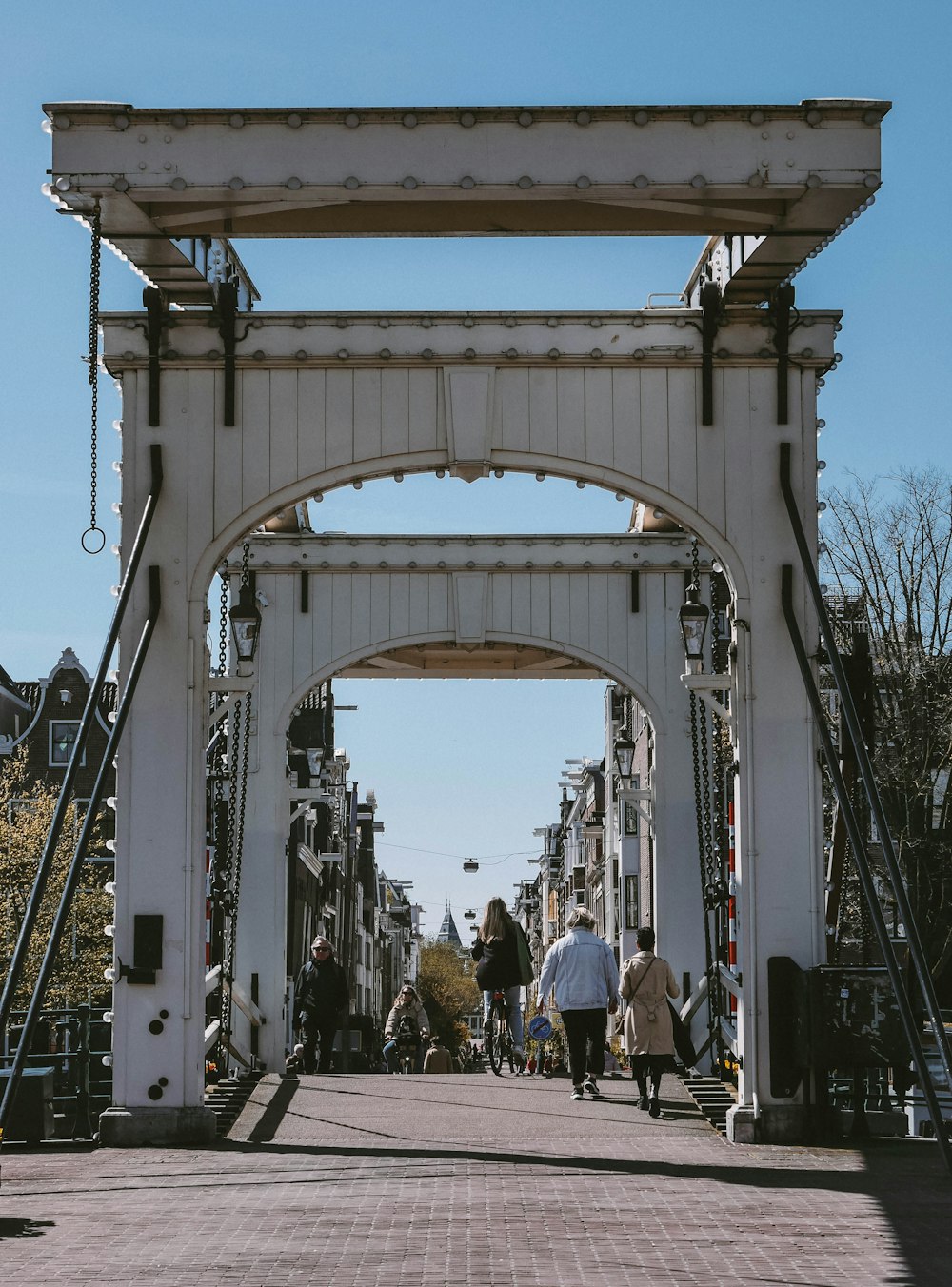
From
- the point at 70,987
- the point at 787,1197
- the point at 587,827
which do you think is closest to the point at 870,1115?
the point at 787,1197

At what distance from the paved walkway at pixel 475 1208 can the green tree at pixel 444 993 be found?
6980 cm

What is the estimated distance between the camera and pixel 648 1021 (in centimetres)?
1310

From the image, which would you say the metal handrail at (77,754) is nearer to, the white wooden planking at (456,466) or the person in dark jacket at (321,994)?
the white wooden planking at (456,466)

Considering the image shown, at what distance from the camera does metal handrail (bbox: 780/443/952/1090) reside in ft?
32.4

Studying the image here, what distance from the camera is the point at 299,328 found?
12.4 metres

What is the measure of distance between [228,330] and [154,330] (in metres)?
0.49

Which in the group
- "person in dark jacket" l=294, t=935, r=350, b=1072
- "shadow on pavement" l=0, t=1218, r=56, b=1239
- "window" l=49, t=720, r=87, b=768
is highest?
"window" l=49, t=720, r=87, b=768

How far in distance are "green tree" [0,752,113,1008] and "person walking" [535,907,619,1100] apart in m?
20.9

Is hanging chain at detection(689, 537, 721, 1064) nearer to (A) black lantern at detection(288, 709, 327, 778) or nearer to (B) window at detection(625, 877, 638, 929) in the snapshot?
(B) window at detection(625, 877, 638, 929)

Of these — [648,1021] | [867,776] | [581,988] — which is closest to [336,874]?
[581,988]

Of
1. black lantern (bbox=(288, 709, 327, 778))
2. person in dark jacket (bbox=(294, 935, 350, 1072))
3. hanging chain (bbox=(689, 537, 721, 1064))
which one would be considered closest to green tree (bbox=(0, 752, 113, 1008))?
black lantern (bbox=(288, 709, 327, 778))

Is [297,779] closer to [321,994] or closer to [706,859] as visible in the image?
[321,994]

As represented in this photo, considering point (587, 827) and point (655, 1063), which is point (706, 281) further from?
point (587, 827)

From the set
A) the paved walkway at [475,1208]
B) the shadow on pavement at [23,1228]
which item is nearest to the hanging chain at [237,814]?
the paved walkway at [475,1208]
